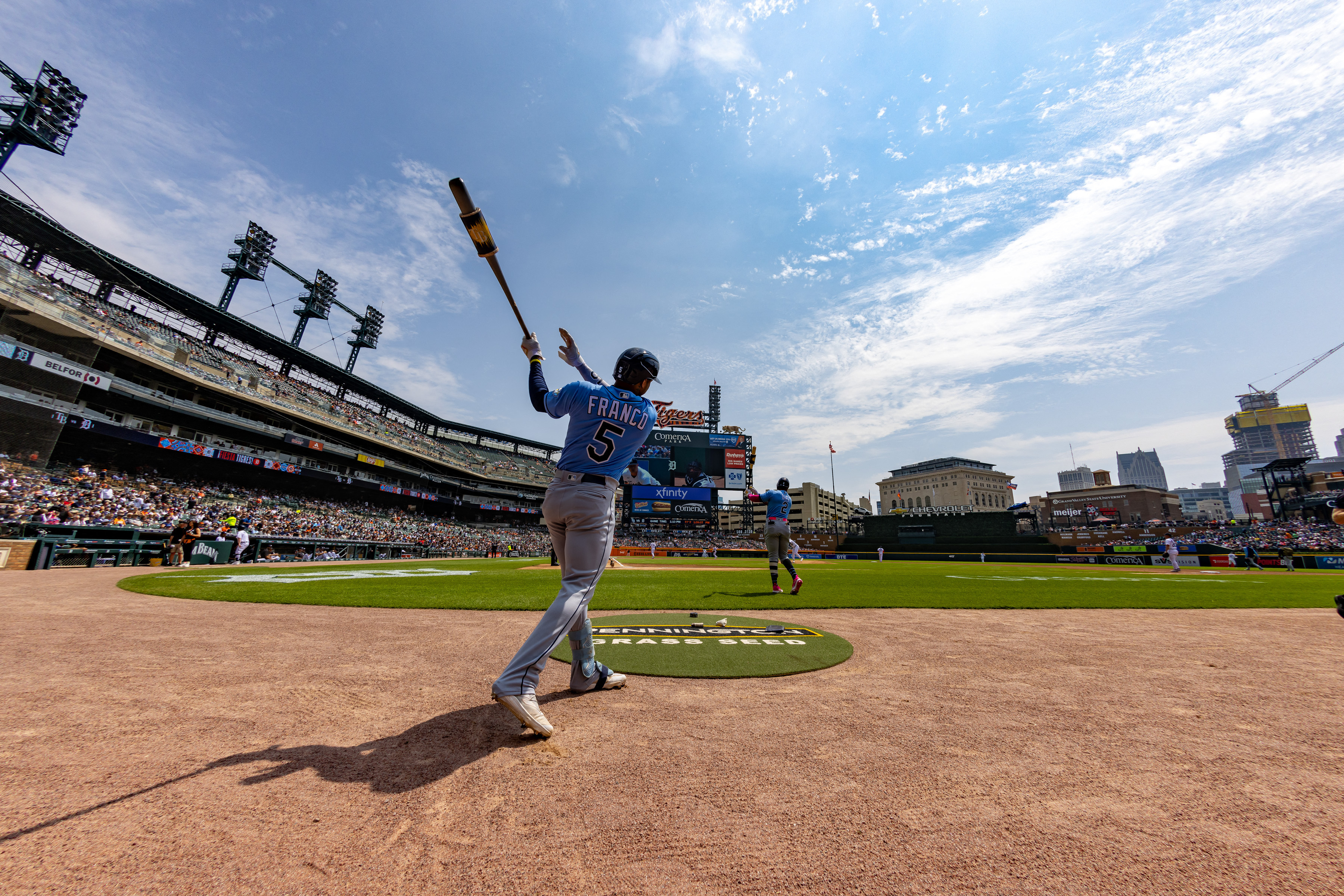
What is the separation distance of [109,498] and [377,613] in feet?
92.2

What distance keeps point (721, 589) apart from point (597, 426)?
8130 millimetres

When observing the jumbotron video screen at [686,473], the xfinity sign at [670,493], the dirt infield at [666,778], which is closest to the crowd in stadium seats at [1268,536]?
the jumbotron video screen at [686,473]

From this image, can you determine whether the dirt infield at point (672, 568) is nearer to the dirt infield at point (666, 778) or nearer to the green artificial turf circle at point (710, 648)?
the green artificial turf circle at point (710, 648)

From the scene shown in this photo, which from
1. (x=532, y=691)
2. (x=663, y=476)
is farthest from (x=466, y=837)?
(x=663, y=476)

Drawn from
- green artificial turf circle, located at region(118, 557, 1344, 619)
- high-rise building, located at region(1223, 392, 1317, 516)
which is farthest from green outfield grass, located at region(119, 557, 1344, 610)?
high-rise building, located at region(1223, 392, 1317, 516)

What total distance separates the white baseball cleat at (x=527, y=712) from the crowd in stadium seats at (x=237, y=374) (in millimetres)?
9997

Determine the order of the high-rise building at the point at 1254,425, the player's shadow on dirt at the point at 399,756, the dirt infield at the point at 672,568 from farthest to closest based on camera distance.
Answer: the high-rise building at the point at 1254,425 < the dirt infield at the point at 672,568 < the player's shadow on dirt at the point at 399,756

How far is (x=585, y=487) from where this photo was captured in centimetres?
325

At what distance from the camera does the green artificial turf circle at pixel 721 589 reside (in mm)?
8055

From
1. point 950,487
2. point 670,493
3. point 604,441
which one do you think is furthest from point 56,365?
point 950,487

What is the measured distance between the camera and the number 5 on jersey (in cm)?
332

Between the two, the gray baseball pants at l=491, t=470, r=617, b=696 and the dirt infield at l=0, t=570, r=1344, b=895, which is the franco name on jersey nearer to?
the gray baseball pants at l=491, t=470, r=617, b=696

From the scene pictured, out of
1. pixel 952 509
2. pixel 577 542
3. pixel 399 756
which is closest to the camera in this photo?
pixel 399 756

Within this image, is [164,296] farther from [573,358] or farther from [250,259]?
[573,358]
